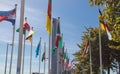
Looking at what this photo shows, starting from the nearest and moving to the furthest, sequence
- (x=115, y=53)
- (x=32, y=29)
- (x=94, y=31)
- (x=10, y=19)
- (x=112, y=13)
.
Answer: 1. (x=112, y=13)
2. (x=10, y=19)
3. (x=32, y=29)
4. (x=115, y=53)
5. (x=94, y=31)

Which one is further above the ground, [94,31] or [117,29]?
[94,31]

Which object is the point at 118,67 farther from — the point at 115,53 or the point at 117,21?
the point at 117,21

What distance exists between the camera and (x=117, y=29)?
22.9 metres

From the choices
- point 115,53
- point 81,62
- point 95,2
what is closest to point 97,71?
point 81,62

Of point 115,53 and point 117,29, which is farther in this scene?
point 115,53

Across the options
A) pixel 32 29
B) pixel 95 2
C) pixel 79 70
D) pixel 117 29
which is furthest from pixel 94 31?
pixel 117 29

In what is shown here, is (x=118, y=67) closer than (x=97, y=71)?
Yes

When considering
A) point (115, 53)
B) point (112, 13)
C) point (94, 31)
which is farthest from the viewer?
point (94, 31)

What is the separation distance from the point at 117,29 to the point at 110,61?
32.5m

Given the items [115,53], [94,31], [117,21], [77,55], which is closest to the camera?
[117,21]

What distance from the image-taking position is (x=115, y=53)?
52781mm

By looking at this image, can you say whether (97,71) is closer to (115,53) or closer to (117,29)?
(115,53)

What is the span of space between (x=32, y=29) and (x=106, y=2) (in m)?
14.8

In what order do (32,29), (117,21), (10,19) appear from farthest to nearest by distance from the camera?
(32,29) → (10,19) → (117,21)
